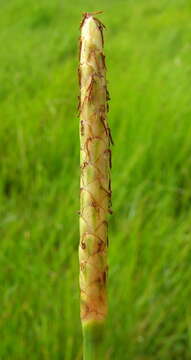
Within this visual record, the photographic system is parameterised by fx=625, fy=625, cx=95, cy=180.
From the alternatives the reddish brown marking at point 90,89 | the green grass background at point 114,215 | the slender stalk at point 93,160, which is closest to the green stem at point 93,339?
the slender stalk at point 93,160

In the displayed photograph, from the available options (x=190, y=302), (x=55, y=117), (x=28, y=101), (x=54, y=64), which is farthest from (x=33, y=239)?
(x=54, y=64)

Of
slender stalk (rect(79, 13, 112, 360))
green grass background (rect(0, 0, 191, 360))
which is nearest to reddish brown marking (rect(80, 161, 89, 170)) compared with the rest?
slender stalk (rect(79, 13, 112, 360))

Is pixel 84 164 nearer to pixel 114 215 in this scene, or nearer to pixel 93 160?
pixel 93 160

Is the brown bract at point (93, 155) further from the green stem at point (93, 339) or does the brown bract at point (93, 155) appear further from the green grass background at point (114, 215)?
Answer: the green grass background at point (114, 215)

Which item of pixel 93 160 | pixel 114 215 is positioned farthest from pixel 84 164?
pixel 114 215

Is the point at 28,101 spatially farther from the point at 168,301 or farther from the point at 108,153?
the point at 108,153

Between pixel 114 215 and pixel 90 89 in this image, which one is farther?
pixel 114 215
